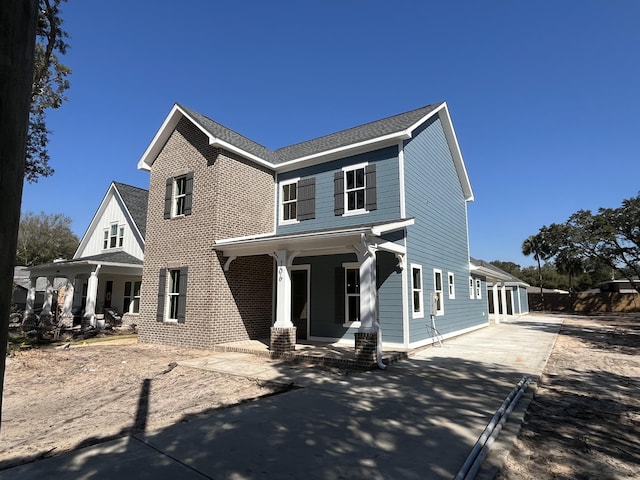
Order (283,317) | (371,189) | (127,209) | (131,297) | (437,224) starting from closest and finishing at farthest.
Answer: (283,317)
(371,189)
(437,224)
(131,297)
(127,209)

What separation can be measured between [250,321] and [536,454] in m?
9.64

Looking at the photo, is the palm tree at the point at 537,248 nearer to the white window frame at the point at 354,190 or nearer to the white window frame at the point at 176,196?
the white window frame at the point at 354,190

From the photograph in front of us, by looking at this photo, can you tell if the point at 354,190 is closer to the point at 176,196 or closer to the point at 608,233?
the point at 176,196

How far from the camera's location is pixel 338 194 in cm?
1236

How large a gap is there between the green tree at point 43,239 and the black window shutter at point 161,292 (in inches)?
1156

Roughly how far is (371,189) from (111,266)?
41.4ft

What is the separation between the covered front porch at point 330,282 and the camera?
8.71 metres

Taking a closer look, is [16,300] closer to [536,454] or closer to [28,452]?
[28,452]

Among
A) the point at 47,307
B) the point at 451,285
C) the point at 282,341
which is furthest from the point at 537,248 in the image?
the point at 47,307

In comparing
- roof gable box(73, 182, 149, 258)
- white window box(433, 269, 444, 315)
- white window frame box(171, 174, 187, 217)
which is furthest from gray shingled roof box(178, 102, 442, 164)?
roof gable box(73, 182, 149, 258)

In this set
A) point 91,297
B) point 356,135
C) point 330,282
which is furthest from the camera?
point 91,297

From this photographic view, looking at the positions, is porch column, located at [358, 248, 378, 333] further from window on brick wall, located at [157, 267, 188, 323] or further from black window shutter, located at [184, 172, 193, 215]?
black window shutter, located at [184, 172, 193, 215]

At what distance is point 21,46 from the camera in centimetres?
148

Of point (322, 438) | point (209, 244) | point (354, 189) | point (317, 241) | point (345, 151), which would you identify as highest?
point (345, 151)
